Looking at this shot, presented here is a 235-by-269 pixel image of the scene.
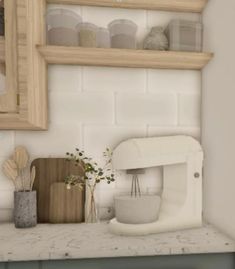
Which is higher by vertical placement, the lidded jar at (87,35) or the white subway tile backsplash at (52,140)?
the lidded jar at (87,35)

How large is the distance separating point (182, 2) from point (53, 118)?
2.44ft

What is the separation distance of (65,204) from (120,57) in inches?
25.2

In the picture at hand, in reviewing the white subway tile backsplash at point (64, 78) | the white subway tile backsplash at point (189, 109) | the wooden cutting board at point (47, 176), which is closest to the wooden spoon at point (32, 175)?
the wooden cutting board at point (47, 176)

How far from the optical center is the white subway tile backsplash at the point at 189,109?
1509mm

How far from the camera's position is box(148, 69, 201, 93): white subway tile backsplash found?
149cm

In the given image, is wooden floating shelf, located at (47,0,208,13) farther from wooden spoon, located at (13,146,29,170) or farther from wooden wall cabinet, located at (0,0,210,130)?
wooden spoon, located at (13,146,29,170)

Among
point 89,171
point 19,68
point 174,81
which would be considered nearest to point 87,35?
point 19,68

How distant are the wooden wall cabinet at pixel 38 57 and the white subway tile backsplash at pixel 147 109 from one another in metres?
0.14

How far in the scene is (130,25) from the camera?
1.37m

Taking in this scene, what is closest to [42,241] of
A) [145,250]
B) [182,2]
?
[145,250]

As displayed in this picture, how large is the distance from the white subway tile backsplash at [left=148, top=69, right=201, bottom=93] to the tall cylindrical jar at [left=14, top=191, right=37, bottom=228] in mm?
691

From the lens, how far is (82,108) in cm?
145

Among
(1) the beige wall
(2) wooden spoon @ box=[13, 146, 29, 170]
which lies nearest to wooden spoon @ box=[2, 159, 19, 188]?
(2) wooden spoon @ box=[13, 146, 29, 170]

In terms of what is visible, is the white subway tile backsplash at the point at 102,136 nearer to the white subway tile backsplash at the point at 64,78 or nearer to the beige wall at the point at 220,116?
the white subway tile backsplash at the point at 64,78
